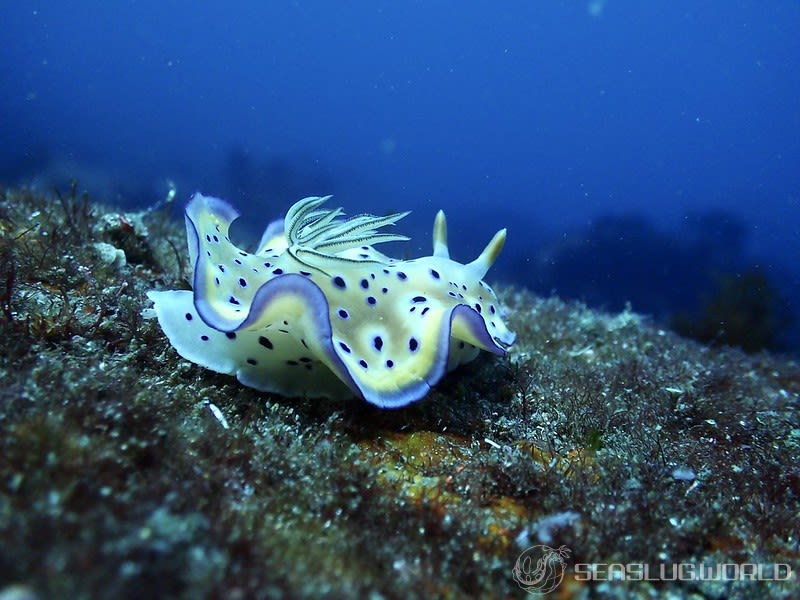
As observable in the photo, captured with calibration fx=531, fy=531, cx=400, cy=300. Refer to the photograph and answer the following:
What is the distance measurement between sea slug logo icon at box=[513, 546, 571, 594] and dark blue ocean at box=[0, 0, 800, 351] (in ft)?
93.7

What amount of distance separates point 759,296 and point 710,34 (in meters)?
39.0

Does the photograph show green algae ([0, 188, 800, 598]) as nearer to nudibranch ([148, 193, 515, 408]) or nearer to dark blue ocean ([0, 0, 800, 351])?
nudibranch ([148, 193, 515, 408])

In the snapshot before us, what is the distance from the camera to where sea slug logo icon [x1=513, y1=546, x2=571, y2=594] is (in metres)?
2.11

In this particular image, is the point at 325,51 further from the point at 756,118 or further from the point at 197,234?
the point at 197,234

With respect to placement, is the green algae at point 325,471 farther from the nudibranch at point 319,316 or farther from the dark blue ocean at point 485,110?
the dark blue ocean at point 485,110

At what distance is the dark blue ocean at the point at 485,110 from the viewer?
3747 centimetres

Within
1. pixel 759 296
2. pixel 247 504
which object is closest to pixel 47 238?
pixel 247 504

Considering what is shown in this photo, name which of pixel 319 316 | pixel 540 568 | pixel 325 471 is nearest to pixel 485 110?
pixel 319 316

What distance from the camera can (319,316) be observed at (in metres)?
2.69

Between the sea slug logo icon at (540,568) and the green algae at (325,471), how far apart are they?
4 centimetres

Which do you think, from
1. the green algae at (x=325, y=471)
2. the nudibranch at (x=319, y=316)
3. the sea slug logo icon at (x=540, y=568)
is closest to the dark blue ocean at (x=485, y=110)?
the green algae at (x=325, y=471)

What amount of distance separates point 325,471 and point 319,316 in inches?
29.7

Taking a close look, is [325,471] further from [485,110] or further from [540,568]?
[485,110]

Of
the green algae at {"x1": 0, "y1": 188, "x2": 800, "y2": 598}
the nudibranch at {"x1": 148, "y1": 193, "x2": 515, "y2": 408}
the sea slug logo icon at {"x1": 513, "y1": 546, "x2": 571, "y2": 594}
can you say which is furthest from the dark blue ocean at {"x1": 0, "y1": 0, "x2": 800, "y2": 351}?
the sea slug logo icon at {"x1": 513, "y1": 546, "x2": 571, "y2": 594}
